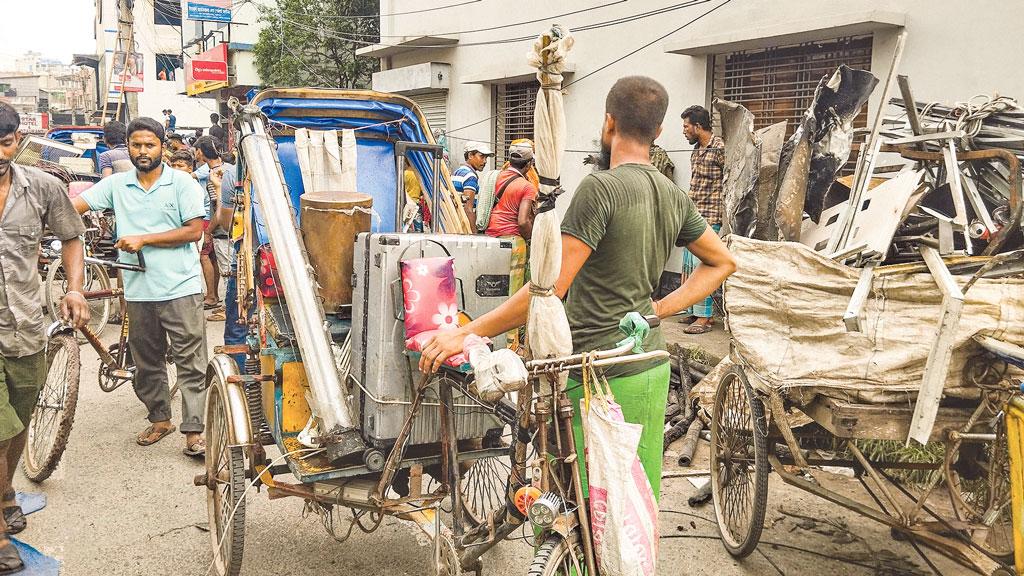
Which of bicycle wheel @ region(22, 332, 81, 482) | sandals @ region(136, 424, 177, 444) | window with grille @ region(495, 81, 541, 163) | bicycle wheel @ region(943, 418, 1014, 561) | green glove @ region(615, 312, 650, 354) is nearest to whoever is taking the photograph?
green glove @ region(615, 312, 650, 354)

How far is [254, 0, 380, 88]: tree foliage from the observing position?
20734 mm

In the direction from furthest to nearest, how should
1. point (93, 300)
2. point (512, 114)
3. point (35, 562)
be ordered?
point (512, 114)
point (93, 300)
point (35, 562)

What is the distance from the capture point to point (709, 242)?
2.89 metres

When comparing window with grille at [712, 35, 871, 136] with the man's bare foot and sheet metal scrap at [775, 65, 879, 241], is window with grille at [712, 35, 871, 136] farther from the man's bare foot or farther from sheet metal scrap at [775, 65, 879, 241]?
the man's bare foot

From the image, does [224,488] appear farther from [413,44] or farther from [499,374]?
[413,44]

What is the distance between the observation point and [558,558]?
7.70ft

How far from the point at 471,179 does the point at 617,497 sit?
752cm

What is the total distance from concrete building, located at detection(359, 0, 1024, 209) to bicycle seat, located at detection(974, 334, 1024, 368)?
4.36m

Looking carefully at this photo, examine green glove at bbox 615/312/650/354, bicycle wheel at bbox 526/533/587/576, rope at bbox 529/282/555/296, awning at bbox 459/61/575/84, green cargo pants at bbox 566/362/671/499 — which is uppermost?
awning at bbox 459/61/575/84

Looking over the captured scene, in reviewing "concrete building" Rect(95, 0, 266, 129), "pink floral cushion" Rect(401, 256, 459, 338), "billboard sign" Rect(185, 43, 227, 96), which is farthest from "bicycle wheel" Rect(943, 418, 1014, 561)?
"concrete building" Rect(95, 0, 266, 129)

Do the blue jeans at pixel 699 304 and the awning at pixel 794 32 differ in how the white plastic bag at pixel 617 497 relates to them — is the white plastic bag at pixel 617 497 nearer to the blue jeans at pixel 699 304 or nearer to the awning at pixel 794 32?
the blue jeans at pixel 699 304

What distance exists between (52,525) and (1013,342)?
4742mm

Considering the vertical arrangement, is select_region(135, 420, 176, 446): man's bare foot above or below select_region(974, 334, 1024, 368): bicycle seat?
below

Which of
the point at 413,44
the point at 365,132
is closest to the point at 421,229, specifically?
the point at 365,132
